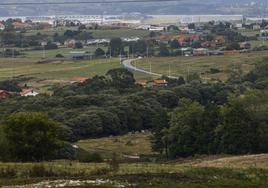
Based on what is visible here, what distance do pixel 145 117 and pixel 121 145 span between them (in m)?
9.79

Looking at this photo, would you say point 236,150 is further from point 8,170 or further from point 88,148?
point 8,170

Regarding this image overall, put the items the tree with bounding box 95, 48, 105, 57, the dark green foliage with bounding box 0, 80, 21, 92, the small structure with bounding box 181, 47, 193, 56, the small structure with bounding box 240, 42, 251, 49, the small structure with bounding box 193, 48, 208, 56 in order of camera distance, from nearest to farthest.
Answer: the dark green foliage with bounding box 0, 80, 21, 92
the small structure with bounding box 193, 48, 208, 56
the small structure with bounding box 181, 47, 193, 56
the tree with bounding box 95, 48, 105, 57
the small structure with bounding box 240, 42, 251, 49

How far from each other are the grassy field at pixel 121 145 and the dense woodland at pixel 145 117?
0.89 m

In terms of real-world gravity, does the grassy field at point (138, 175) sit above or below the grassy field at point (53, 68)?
above

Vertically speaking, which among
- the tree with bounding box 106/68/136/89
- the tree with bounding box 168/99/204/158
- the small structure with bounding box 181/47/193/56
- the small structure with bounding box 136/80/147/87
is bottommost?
the small structure with bounding box 181/47/193/56

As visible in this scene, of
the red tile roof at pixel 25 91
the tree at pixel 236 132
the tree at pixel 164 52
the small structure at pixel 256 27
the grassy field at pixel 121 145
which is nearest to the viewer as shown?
the tree at pixel 236 132

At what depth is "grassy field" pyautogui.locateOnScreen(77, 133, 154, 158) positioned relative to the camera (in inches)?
1495

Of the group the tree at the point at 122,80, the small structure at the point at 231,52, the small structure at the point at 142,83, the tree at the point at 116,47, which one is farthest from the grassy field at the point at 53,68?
the small structure at the point at 231,52

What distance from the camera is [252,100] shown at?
38562mm

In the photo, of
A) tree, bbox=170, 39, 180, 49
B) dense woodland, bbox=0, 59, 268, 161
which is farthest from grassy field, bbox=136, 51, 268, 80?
tree, bbox=170, 39, 180, 49

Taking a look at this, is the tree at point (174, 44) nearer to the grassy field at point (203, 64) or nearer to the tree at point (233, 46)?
the tree at point (233, 46)

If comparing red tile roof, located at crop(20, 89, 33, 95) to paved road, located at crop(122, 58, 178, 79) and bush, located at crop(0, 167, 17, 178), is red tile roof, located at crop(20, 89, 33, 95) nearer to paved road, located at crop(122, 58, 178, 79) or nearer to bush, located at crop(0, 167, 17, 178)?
paved road, located at crop(122, 58, 178, 79)

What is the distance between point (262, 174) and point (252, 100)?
Answer: 20.6 m

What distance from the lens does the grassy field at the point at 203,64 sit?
78.4m
